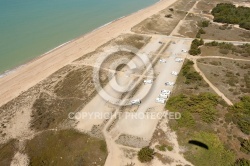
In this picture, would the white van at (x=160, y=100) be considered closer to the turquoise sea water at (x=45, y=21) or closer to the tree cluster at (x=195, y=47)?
the tree cluster at (x=195, y=47)

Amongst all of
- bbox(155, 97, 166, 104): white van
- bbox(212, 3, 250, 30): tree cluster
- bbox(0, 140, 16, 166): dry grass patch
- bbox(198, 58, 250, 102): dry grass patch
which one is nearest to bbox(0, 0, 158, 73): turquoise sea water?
bbox(0, 140, 16, 166): dry grass patch

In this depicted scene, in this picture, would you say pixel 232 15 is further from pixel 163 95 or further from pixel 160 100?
pixel 160 100

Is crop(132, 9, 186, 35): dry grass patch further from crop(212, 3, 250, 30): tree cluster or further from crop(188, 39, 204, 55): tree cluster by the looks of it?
crop(212, 3, 250, 30): tree cluster

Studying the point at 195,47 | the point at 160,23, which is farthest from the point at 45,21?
the point at 195,47

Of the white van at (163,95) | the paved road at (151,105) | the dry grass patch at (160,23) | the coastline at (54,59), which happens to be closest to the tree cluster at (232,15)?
the dry grass patch at (160,23)

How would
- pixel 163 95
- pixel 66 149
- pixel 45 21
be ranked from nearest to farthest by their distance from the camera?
pixel 66 149 < pixel 163 95 < pixel 45 21
